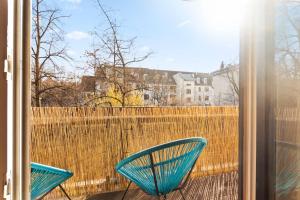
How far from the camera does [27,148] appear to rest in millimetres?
866

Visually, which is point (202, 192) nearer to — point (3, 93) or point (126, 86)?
point (126, 86)

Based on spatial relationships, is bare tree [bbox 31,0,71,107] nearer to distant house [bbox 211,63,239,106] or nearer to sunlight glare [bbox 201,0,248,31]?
sunlight glare [bbox 201,0,248,31]

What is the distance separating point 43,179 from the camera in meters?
1.93

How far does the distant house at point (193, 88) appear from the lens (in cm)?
273

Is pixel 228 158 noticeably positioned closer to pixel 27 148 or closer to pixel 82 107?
pixel 82 107

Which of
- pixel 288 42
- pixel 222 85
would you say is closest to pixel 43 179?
pixel 288 42

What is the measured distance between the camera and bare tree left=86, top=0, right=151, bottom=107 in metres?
2.45

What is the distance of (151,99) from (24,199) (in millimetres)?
1938

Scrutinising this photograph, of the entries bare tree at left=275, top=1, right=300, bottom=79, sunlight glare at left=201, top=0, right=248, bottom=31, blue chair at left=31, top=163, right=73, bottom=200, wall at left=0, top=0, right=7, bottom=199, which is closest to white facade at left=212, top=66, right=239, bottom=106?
sunlight glare at left=201, top=0, right=248, bottom=31

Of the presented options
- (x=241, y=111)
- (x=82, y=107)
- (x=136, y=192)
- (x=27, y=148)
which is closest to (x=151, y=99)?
(x=82, y=107)

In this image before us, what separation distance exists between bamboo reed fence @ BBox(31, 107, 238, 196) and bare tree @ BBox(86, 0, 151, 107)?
0.67 ft

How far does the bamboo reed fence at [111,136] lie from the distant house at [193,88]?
0.14 metres

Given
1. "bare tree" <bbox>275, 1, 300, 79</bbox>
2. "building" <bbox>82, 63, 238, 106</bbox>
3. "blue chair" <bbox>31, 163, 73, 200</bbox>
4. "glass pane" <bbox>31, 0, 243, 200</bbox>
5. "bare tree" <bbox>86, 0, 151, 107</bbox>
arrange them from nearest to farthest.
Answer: "bare tree" <bbox>275, 1, 300, 79</bbox>
"blue chair" <bbox>31, 163, 73, 200</bbox>
"glass pane" <bbox>31, 0, 243, 200</bbox>
"bare tree" <bbox>86, 0, 151, 107</bbox>
"building" <bbox>82, 63, 238, 106</bbox>

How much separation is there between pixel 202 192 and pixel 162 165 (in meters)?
0.88
